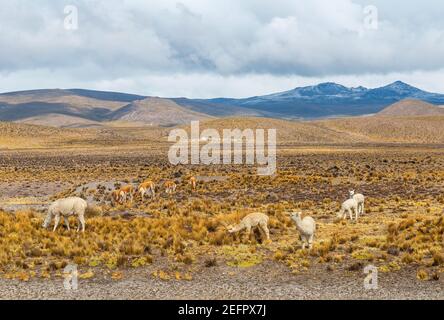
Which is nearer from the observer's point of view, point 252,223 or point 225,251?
point 225,251

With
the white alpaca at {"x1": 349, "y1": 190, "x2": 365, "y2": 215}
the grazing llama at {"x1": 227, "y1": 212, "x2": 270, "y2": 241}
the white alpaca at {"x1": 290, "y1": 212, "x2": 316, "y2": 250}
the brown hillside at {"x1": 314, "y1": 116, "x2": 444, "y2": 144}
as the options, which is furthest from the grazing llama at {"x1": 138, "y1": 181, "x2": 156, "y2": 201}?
the brown hillside at {"x1": 314, "y1": 116, "x2": 444, "y2": 144}

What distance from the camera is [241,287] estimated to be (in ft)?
37.6

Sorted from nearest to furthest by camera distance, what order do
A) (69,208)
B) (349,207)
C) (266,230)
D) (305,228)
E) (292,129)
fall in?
(305,228), (266,230), (69,208), (349,207), (292,129)

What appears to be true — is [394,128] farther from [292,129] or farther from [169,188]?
[169,188]

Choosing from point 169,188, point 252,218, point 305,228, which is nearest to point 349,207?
point 252,218

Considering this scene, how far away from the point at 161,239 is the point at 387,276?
6.95 m

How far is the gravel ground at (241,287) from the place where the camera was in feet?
35.5

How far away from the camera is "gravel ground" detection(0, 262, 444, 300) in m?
10.8

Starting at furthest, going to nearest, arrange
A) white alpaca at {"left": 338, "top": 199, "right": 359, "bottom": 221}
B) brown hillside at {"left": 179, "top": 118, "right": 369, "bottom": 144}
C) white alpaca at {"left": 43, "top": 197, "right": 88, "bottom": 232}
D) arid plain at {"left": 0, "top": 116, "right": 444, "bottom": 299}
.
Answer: brown hillside at {"left": 179, "top": 118, "right": 369, "bottom": 144} < white alpaca at {"left": 338, "top": 199, "right": 359, "bottom": 221} < white alpaca at {"left": 43, "top": 197, "right": 88, "bottom": 232} < arid plain at {"left": 0, "top": 116, "right": 444, "bottom": 299}

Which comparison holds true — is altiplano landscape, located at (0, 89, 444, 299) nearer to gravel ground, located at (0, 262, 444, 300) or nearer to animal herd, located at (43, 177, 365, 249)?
gravel ground, located at (0, 262, 444, 300)

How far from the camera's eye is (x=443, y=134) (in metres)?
149

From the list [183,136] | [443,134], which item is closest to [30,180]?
[183,136]
